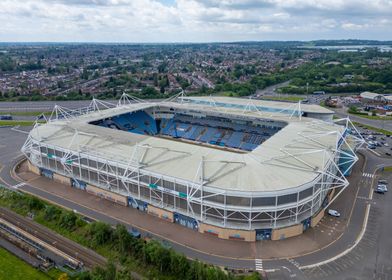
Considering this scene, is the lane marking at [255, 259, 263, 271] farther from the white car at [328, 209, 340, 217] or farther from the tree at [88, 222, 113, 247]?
the tree at [88, 222, 113, 247]

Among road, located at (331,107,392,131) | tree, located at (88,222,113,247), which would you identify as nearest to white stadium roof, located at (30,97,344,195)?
tree, located at (88,222,113,247)

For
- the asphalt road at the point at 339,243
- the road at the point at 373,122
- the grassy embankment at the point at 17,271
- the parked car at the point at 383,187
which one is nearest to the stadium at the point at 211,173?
the asphalt road at the point at 339,243

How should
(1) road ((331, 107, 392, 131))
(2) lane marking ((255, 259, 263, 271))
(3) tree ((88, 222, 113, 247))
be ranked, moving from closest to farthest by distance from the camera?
(2) lane marking ((255, 259, 263, 271)), (3) tree ((88, 222, 113, 247)), (1) road ((331, 107, 392, 131))

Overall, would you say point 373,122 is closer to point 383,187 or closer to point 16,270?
point 383,187

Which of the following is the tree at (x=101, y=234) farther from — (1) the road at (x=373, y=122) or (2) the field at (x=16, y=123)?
(1) the road at (x=373, y=122)

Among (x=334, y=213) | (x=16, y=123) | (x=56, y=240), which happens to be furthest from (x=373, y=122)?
(x=16, y=123)

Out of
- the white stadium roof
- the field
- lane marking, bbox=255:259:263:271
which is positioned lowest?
lane marking, bbox=255:259:263:271
